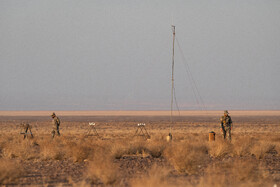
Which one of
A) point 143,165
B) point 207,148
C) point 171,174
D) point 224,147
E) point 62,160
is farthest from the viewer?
point 207,148

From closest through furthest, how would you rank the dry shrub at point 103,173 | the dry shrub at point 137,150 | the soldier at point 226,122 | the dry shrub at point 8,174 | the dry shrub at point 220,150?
1. the dry shrub at point 103,173
2. the dry shrub at point 8,174
3. the dry shrub at point 137,150
4. the dry shrub at point 220,150
5. the soldier at point 226,122

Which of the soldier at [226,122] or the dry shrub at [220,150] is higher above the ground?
the soldier at [226,122]

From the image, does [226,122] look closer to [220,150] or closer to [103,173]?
[220,150]

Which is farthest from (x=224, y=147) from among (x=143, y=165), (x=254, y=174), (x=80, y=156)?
(x=254, y=174)

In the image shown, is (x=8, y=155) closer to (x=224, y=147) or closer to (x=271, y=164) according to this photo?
(x=224, y=147)

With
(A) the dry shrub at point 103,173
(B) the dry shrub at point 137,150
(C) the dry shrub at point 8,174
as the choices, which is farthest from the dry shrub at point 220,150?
(C) the dry shrub at point 8,174

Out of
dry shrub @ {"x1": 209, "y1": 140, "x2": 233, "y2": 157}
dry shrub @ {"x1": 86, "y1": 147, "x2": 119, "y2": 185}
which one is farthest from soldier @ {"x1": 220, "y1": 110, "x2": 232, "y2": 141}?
dry shrub @ {"x1": 86, "y1": 147, "x2": 119, "y2": 185}

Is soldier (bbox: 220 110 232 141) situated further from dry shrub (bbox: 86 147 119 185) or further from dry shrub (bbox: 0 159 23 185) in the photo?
dry shrub (bbox: 0 159 23 185)

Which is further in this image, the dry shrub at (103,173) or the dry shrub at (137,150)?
the dry shrub at (137,150)

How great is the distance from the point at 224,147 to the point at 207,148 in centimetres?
230

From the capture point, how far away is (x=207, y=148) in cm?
2472

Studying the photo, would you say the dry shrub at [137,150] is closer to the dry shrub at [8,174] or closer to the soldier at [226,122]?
the soldier at [226,122]

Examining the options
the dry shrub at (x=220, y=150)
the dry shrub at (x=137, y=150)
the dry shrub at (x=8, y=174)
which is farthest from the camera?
the dry shrub at (x=220, y=150)

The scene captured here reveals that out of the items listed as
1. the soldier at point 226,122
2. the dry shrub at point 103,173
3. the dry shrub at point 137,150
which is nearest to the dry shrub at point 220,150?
the dry shrub at point 137,150
